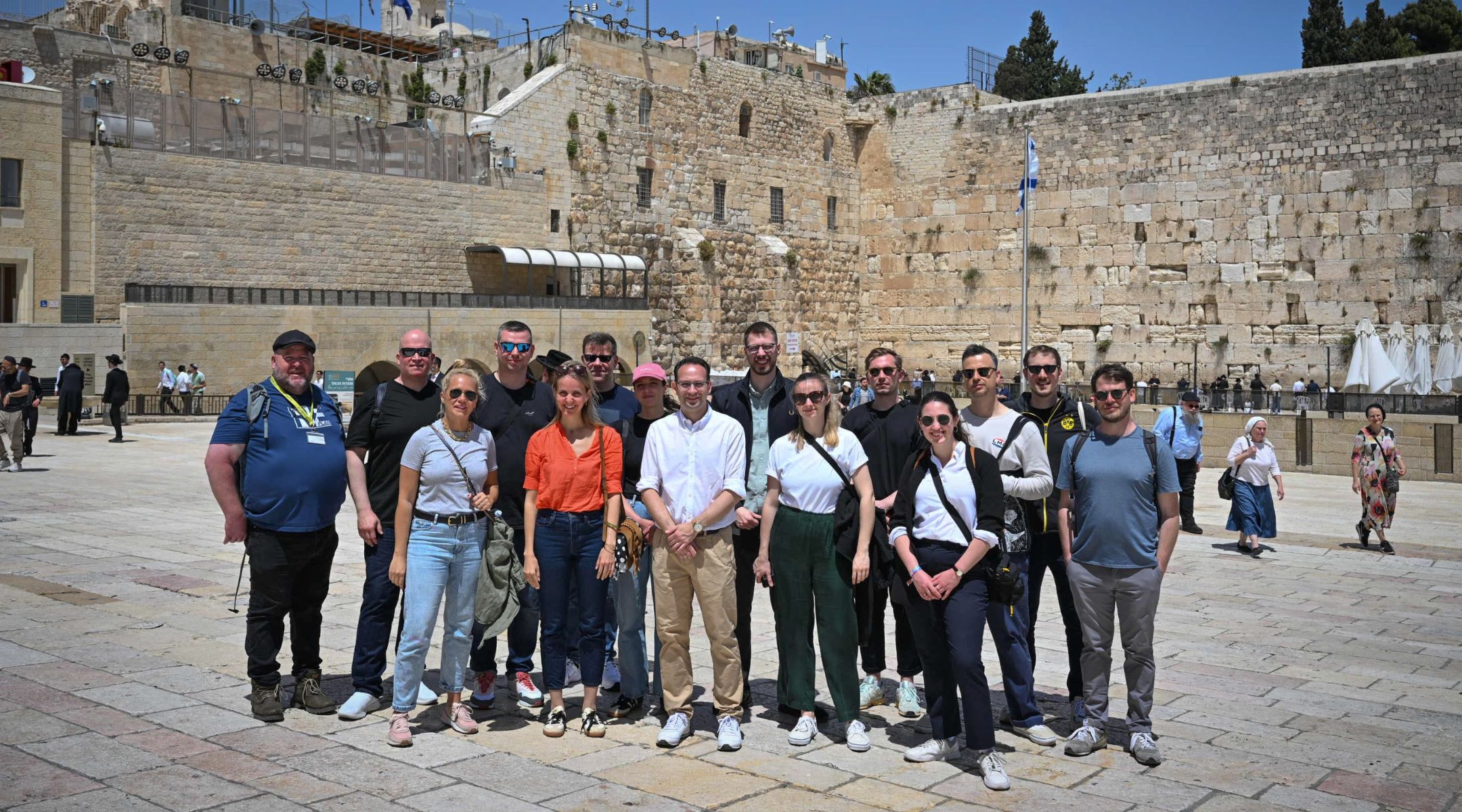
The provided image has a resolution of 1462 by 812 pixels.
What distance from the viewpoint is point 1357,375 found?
21.6 m

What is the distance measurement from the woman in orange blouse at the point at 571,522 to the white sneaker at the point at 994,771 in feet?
4.77

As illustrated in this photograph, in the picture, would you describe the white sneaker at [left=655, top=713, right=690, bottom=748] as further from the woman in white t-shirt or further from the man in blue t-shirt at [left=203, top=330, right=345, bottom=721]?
the man in blue t-shirt at [left=203, top=330, right=345, bottom=721]

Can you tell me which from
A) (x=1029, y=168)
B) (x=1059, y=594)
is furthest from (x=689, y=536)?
(x=1029, y=168)

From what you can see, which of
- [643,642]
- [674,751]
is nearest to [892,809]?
[674,751]

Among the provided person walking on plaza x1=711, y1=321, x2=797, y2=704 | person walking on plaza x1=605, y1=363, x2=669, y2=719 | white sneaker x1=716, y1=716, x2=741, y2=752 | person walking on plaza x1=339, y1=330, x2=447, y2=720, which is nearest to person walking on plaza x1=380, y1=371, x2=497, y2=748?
person walking on plaza x1=339, y1=330, x2=447, y2=720

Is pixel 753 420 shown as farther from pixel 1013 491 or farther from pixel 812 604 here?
pixel 1013 491

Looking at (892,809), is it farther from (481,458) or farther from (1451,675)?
(1451,675)

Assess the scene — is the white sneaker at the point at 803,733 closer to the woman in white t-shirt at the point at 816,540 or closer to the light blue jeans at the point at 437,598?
the woman in white t-shirt at the point at 816,540

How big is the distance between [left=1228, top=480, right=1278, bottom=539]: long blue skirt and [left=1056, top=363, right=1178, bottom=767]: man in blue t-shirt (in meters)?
5.91

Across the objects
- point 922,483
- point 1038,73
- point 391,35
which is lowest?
point 922,483

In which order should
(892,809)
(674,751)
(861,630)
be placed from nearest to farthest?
(892,809), (674,751), (861,630)

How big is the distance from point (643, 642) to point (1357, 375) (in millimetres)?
19702

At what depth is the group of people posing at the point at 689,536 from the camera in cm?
473

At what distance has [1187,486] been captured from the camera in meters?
11.8
